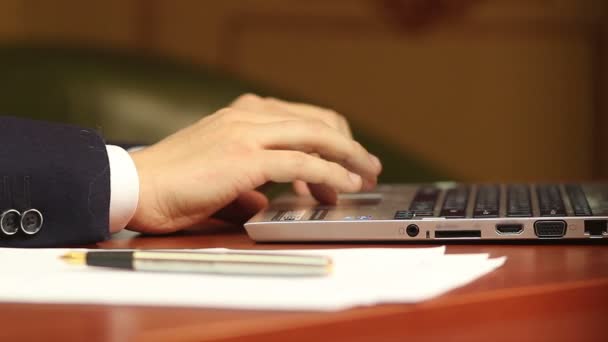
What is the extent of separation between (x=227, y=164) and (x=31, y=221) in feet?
0.55

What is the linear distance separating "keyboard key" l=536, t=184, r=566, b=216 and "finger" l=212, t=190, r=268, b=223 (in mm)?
265

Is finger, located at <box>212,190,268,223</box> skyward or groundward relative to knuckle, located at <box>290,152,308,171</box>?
groundward

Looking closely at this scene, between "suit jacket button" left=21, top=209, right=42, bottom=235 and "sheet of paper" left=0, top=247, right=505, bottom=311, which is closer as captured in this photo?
"sheet of paper" left=0, top=247, right=505, bottom=311

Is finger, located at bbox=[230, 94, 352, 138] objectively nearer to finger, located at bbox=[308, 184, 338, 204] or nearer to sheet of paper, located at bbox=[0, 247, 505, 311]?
finger, located at bbox=[308, 184, 338, 204]

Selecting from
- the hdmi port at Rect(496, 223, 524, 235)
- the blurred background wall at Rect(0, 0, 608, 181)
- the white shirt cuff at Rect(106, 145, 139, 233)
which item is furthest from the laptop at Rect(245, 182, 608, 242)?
the blurred background wall at Rect(0, 0, 608, 181)

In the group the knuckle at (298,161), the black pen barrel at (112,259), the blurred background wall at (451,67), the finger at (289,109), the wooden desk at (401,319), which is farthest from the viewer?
the blurred background wall at (451,67)

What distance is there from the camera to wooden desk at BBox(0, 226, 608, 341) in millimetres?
481

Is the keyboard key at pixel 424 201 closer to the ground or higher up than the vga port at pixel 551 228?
closer to the ground

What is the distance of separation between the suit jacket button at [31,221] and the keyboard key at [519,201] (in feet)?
1.22

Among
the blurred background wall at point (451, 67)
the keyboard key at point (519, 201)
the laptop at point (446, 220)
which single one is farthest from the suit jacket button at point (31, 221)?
the blurred background wall at point (451, 67)

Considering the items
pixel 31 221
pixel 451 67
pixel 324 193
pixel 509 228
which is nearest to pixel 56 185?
pixel 31 221

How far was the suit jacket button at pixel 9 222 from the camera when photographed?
78 centimetres

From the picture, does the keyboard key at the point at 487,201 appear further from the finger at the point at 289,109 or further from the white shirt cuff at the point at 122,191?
the white shirt cuff at the point at 122,191

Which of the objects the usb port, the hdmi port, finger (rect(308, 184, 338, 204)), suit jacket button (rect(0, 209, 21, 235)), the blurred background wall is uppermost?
the usb port
